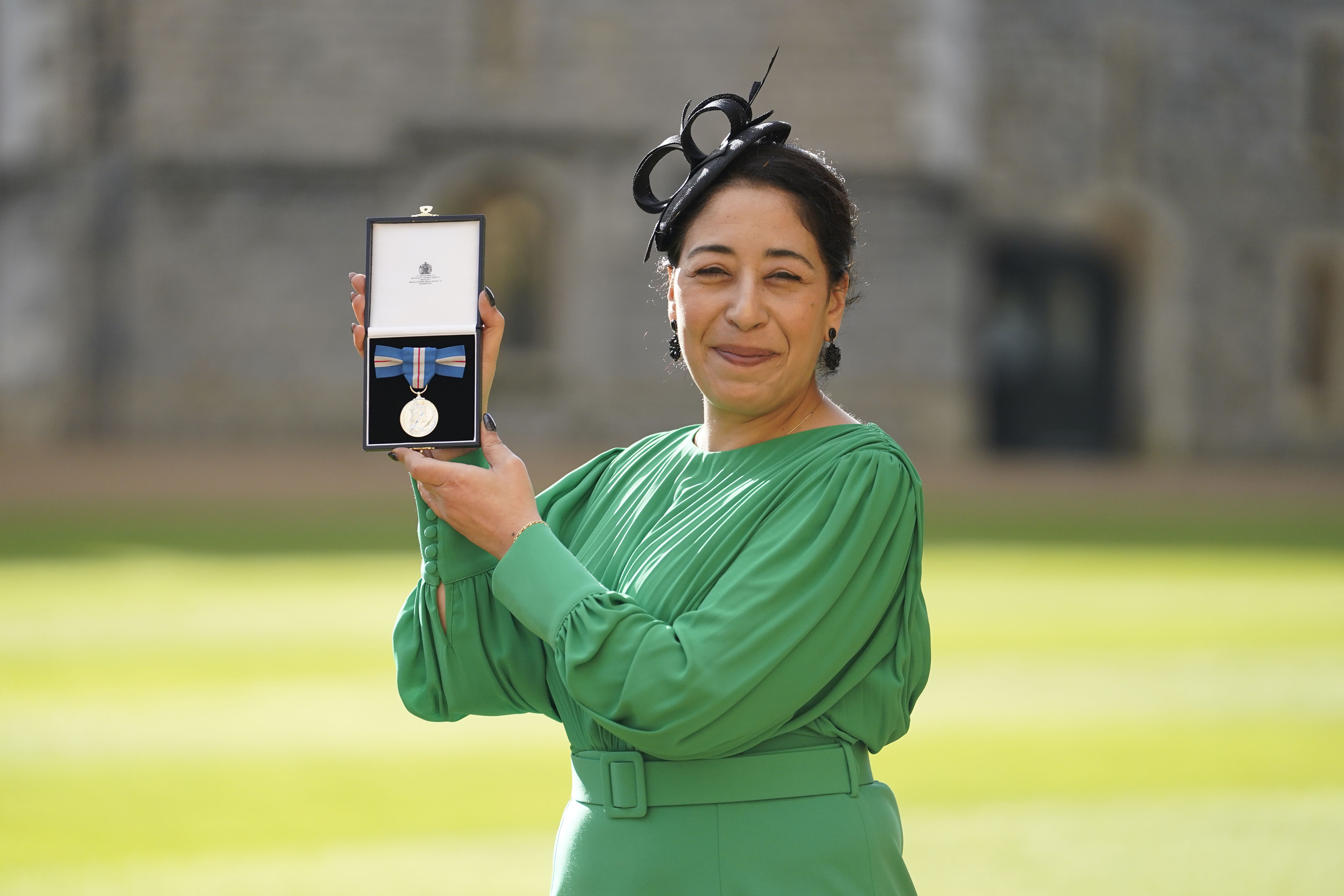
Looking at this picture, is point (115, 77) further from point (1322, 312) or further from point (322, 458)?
point (1322, 312)

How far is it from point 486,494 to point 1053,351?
77.0 feet

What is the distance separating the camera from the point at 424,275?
6.79ft

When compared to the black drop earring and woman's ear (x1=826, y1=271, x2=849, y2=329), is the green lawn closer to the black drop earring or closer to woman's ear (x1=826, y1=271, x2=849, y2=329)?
the black drop earring

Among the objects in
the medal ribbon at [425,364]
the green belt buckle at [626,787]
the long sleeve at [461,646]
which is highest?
the medal ribbon at [425,364]

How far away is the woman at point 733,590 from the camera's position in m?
1.85

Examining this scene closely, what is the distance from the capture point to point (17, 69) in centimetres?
2039

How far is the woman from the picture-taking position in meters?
1.85

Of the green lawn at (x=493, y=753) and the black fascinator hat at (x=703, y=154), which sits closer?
the black fascinator hat at (x=703, y=154)

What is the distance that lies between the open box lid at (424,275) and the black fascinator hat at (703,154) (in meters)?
0.26

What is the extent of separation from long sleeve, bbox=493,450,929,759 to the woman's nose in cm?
23

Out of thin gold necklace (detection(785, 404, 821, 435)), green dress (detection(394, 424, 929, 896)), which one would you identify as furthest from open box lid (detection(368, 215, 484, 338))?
thin gold necklace (detection(785, 404, 821, 435))

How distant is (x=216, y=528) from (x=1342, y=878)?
1040cm

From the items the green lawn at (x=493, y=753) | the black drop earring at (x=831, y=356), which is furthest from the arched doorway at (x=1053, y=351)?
the black drop earring at (x=831, y=356)

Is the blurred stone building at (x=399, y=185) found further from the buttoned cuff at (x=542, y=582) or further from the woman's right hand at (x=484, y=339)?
the buttoned cuff at (x=542, y=582)
